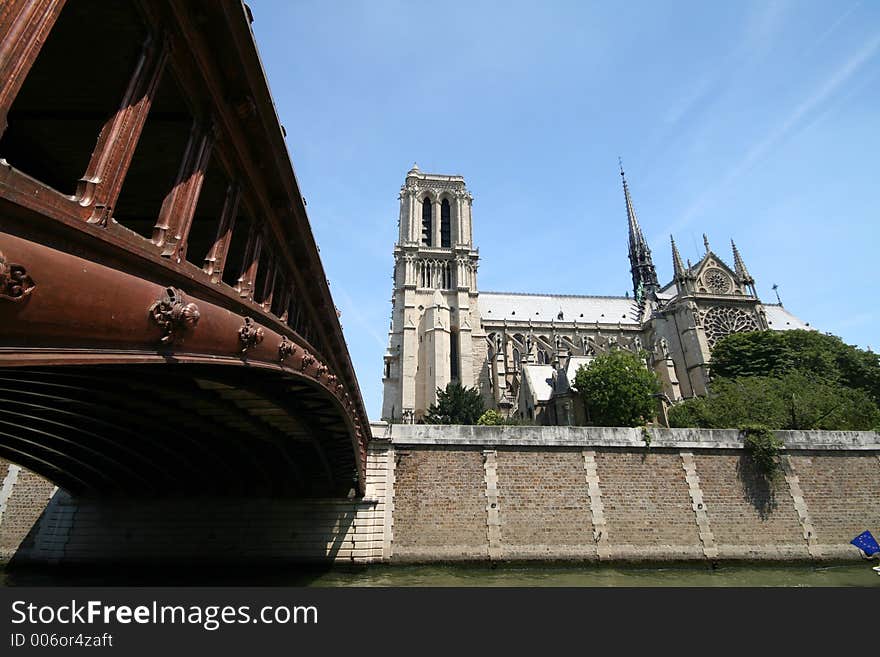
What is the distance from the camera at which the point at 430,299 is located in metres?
43.2

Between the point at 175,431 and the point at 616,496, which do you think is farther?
the point at 616,496

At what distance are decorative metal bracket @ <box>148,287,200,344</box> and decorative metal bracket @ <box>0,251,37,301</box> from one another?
3.60 ft

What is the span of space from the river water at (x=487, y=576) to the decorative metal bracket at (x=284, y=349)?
34.7 ft

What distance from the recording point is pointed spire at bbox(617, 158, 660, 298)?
6519 centimetres

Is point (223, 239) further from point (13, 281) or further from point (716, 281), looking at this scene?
point (716, 281)

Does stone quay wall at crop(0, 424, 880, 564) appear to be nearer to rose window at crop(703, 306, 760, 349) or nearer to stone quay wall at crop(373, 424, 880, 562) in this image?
stone quay wall at crop(373, 424, 880, 562)

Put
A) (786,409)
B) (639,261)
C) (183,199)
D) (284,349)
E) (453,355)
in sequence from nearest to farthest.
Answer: (183,199) < (284,349) < (786,409) < (453,355) < (639,261)

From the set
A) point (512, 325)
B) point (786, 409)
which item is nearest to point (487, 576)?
point (786, 409)

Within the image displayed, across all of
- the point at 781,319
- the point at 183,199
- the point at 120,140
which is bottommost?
the point at 120,140

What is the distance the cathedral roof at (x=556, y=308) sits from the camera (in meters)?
53.5

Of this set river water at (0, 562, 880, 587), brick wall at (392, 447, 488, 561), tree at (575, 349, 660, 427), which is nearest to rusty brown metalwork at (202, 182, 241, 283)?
river water at (0, 562, 880, 587)

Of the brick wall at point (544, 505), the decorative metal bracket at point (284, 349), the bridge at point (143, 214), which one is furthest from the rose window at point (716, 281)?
the decorative metal bracket at point (284, 349)

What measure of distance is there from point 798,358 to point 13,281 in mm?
48054
